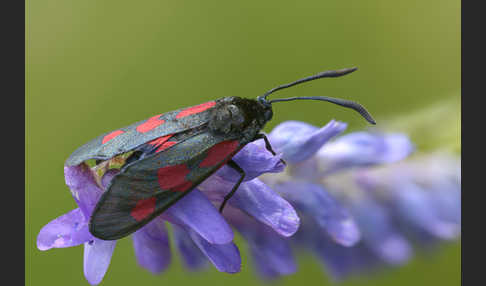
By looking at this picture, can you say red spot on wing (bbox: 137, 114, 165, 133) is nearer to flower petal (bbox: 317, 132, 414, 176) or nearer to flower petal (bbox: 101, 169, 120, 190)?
flower petal (bbox: 101, 169, 120, 190)

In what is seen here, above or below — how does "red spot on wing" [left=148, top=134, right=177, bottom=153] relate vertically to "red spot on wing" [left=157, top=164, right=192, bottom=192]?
above

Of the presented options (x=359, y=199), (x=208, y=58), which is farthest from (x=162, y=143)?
(x=208, y=58)

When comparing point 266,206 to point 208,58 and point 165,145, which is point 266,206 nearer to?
point 165,145

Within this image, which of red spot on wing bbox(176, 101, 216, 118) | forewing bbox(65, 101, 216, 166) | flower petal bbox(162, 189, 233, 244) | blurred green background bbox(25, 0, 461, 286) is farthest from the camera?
blurred green background bbox(25, 0, 461, 286)

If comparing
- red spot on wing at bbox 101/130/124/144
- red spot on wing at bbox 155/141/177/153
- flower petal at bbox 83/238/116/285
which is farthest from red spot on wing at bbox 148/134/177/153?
flower petal at bbox 83/238/116/285

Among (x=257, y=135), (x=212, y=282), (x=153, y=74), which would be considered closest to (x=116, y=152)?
(x=257, y=135)

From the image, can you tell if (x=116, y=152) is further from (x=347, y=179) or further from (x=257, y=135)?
(x=347, y=179)

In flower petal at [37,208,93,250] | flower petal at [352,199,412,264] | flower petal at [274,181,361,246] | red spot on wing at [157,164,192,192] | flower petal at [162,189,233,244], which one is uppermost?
red spot on wing at [157,164,192,192]
